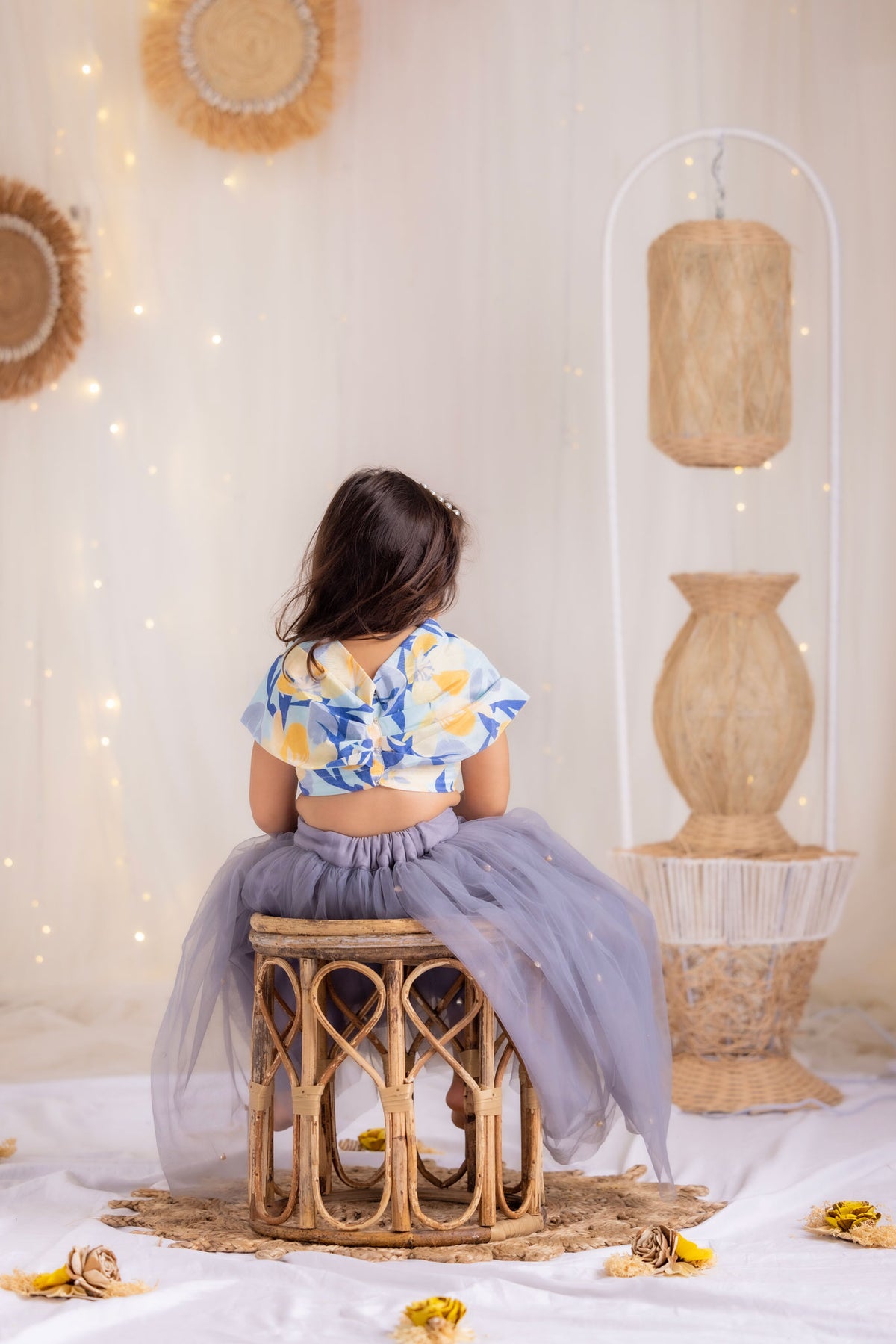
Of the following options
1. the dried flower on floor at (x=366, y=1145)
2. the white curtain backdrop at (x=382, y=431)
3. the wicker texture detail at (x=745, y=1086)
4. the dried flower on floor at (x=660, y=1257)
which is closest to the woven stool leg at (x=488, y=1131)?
the dried flower on floor at (x=660, y=1257)

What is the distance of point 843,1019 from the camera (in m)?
2.57

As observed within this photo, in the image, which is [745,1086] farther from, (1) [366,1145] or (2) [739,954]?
(1) [366,1145]

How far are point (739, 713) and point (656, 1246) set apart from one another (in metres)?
1.02

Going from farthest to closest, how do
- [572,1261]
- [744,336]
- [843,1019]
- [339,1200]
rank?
[843,1019] → [744,336] → [339,1200] → [572,1261]

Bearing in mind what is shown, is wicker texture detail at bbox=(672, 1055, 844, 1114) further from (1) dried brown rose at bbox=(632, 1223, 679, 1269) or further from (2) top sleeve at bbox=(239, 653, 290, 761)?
(2) top sleeve at bbox=(239, 653, 290, 761)

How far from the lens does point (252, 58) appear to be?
2742 millimetres

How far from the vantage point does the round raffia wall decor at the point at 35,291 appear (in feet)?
9.02

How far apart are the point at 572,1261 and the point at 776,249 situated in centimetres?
162

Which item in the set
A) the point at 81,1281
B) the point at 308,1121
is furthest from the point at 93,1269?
the point at 308,1121

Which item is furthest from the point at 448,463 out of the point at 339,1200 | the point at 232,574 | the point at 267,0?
the point at 339,1200

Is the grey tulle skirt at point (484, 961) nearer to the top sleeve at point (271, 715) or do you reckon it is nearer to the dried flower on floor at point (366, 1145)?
the top sleeve at point (271, 715)

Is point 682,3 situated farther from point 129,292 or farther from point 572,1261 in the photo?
point 572,1261

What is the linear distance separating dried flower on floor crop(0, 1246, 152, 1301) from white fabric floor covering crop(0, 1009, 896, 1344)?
0.07ft

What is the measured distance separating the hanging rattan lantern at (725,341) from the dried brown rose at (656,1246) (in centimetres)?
131
